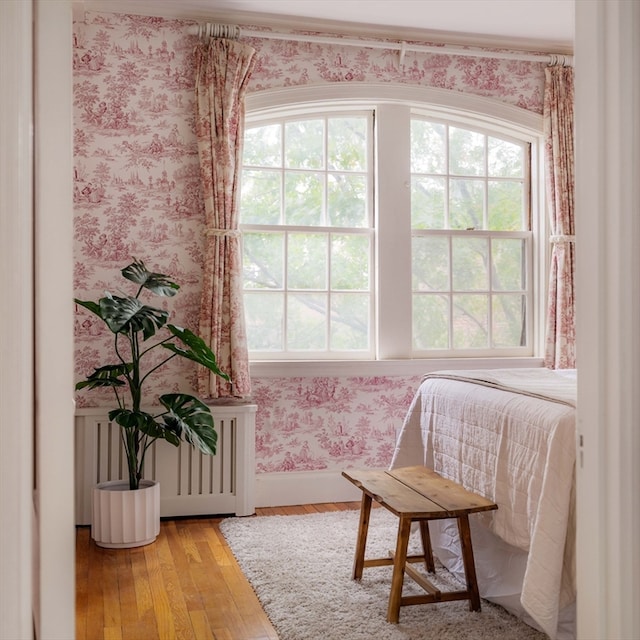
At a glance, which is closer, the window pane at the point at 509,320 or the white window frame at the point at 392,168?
the white window frame at the point at 392,168

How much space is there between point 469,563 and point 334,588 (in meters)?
0.59

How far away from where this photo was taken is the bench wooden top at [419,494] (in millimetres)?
2396

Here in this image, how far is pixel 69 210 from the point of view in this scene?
47.8 inches

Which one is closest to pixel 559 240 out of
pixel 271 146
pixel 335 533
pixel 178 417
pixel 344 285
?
pixel 344 285

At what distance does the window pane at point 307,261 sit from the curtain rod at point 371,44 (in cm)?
116

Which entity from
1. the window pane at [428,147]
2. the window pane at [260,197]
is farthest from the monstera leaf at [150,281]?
the window pane at [428,147]

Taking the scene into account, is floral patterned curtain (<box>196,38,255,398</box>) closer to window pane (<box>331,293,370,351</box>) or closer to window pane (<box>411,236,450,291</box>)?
window pane (<box>331,293,370,351</box>)

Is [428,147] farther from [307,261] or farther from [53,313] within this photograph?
[53,313]

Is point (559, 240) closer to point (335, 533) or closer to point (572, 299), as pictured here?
point (572, 299)

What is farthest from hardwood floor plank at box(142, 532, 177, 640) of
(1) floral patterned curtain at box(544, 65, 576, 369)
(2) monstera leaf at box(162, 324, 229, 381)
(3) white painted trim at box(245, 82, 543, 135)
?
(1) floral patterned curtain at box(544, 65, 576, 369)

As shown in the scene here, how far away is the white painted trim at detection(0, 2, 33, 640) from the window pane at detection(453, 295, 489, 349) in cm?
379

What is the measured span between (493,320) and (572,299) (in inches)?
20.5

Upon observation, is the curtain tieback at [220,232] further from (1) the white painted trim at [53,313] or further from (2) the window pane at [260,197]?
(1) the white painted trim at [53,313]

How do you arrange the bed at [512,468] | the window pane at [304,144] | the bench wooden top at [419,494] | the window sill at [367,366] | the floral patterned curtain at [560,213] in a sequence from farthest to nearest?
the floral patterned curtain at [560,213]
the window pane at [304,144]
the window sill at [367,366]
the bench wooden top at [419,494]
the bed at [512,468]
